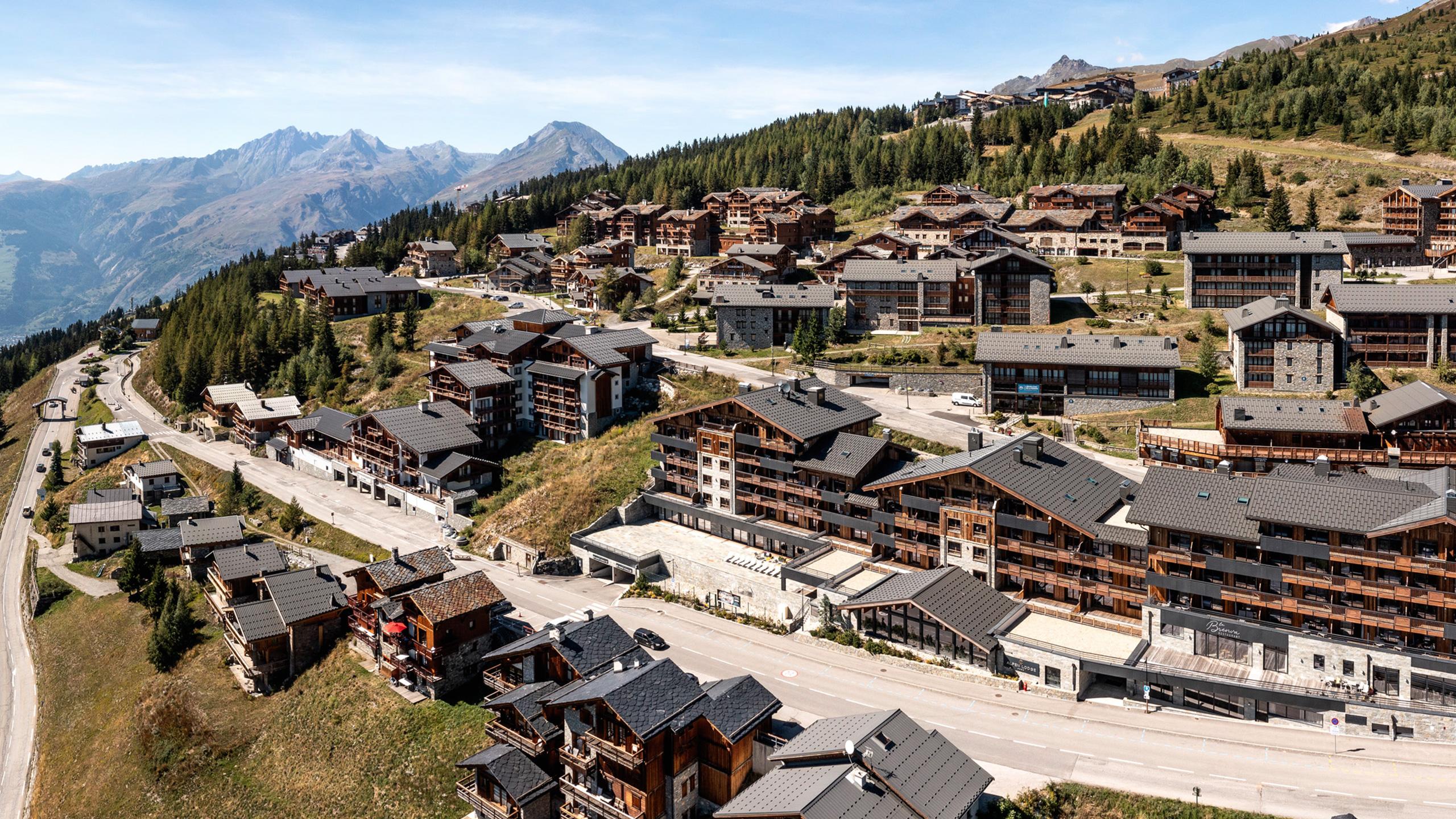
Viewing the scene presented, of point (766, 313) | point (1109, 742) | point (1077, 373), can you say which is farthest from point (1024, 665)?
point (766, 313)

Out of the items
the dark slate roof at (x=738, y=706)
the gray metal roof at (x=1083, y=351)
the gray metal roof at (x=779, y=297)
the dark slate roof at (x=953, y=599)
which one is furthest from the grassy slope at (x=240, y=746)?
the gray metal roof at (x=779, y=297)

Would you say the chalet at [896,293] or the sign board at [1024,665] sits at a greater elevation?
the chalet at [896,293]

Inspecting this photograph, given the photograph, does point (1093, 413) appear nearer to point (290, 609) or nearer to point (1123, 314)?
point (1123, 314)

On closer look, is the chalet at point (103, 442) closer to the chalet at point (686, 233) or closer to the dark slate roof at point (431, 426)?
the dark slate roof at point (431, 426)

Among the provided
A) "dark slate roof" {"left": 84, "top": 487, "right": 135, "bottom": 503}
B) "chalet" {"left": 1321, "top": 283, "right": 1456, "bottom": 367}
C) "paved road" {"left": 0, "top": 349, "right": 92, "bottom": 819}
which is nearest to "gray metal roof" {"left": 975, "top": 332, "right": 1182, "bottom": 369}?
"chalet" {"left": 1321, "top": 283, "right": 1456, "bottom": 367}

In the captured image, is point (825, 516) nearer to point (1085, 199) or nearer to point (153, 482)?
point (153, 482)

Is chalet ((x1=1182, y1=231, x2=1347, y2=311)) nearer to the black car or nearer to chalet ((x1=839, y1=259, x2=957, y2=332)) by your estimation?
chalet ((x1=839, y1=259, x2=957, y2=332))

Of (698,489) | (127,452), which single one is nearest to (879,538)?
(698,489)
